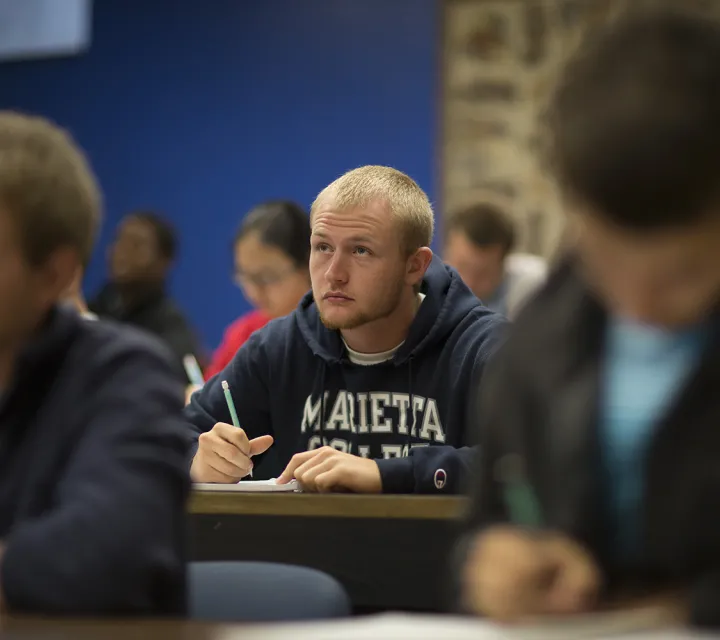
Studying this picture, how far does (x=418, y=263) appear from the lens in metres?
2.31

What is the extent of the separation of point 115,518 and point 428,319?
1.33 meters

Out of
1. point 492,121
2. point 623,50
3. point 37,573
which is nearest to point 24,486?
point 37,573

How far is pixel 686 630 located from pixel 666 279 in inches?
9.6

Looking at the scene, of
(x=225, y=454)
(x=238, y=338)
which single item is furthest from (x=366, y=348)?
(x=238, y=338)

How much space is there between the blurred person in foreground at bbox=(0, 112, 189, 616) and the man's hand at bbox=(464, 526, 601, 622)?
11.7 inches

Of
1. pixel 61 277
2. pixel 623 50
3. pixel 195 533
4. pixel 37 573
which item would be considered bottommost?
pixel 195 533

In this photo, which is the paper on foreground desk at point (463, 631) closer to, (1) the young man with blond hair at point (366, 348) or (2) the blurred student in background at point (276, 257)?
(1) the young man with blond hair at point (366, 348)

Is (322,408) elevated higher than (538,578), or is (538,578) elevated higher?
(538,578)

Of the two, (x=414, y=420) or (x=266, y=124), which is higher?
(x=266, y=124)

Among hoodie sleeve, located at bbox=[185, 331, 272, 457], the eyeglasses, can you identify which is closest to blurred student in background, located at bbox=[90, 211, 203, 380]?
the eyeglasses

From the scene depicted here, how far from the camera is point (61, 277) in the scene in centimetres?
108

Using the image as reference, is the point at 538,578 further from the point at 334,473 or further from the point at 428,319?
the point at 428,319

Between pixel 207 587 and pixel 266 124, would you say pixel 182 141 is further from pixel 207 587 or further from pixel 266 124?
pixel 207 587

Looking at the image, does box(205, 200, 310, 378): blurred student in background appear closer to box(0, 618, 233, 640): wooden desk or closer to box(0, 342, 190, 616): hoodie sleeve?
box(0, 342, 190, 616): hoodie sleeve
